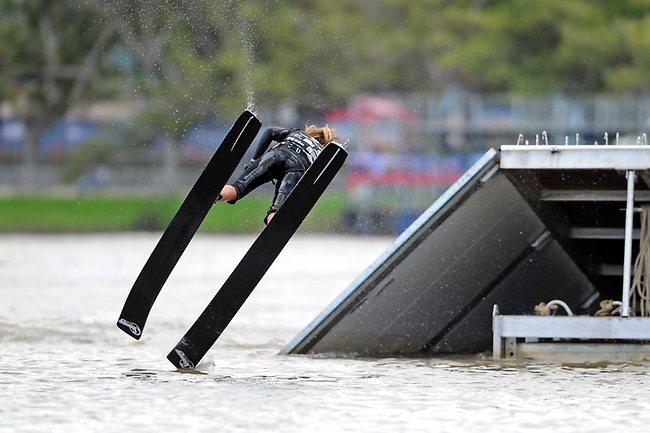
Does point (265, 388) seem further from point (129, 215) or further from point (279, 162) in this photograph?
point (129, 215)

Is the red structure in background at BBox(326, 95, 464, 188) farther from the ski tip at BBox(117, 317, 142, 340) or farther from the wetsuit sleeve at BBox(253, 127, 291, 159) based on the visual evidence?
the ski tip at BBox(117, 317, 142, 340)

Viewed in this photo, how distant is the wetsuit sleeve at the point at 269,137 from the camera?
38.4ft

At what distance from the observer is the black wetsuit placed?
11.6m

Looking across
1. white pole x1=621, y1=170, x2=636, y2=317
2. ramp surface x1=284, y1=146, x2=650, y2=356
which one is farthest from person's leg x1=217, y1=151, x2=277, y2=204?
white pole x1=621, y1=170, x2=636, y2=317

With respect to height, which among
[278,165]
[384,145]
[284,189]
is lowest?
[284,189]

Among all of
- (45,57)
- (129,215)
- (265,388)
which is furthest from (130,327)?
(45,57)

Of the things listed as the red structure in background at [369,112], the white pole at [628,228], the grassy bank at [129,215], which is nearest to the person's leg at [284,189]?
the white pole at [628,228]

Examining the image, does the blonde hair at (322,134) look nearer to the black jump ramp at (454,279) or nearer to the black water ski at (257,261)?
the black water ski at (257,261)

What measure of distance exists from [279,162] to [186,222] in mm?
806

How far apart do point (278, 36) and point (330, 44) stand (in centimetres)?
428

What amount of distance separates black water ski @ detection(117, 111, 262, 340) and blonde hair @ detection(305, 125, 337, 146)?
68 cm

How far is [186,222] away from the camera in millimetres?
11578

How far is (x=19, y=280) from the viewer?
24000mm

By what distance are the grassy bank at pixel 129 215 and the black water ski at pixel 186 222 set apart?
29273 millimetres
